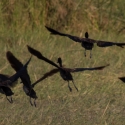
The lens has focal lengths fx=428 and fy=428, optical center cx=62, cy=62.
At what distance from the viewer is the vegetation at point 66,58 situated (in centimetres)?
281

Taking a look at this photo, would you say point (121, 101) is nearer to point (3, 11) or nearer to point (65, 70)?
point (65, 70)

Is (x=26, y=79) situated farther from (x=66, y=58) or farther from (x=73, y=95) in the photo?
(x=66, y=58)

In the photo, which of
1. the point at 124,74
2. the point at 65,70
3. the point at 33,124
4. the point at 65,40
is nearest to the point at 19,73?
the point at 65,70

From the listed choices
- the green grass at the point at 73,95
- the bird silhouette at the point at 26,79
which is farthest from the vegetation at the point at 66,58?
the bird silhouette at the point at 26,79

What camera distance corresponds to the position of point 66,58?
4090 millimetres

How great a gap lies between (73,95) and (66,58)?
987 mm

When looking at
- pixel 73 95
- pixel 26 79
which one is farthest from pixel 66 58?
pixel 26 79

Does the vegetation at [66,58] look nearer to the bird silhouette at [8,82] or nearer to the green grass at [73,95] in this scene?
the green grass at [73,95]

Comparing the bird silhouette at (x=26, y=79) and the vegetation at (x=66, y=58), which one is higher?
the bird silhouette at (x=26, y=79)

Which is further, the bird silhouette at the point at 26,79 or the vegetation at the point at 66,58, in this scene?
the vegetation at the point at 66,58

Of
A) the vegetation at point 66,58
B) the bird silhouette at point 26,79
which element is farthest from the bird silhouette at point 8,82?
the vegetation at point 66,58

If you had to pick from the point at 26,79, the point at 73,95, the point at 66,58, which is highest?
the point at 26,79

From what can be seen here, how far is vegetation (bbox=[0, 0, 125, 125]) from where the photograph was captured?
281 centimetres

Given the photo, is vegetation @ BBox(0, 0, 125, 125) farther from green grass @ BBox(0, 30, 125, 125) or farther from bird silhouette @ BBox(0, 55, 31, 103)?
bird silhouette @ BBox(0, 55, 31, 103)
